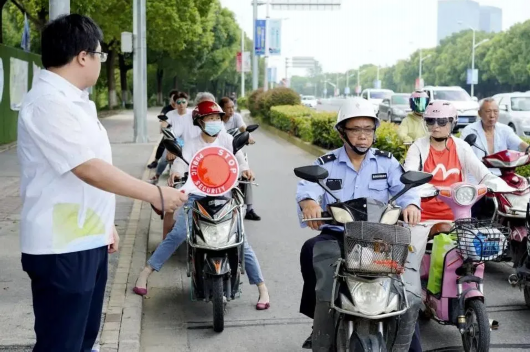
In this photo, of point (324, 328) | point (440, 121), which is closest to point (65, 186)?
point (324, 328)

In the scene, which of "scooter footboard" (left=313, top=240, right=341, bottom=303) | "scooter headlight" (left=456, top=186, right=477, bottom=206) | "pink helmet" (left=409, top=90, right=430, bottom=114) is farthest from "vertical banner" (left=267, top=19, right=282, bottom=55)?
"scooter footboard" (left=313, top=240, right=341, bottom=303)

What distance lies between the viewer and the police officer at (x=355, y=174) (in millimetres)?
4324

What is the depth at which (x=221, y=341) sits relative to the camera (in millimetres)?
5523

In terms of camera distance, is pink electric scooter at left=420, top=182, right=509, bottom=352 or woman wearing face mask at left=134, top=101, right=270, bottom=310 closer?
pink electric scooter at left=420, top=182, right=509, bottom=352

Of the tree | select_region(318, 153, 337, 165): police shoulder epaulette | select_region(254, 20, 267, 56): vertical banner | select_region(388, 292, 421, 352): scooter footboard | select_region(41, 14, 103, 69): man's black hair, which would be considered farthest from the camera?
the tree

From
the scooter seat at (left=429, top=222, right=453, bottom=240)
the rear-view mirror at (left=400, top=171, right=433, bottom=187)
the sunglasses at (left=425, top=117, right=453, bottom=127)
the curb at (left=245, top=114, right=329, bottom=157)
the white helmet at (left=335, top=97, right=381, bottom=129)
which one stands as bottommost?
the curb at (left=245, top=114, right=329, bottom=157)

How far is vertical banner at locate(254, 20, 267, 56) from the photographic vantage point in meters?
40.4

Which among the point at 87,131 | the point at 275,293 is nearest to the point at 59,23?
the point at 87,131

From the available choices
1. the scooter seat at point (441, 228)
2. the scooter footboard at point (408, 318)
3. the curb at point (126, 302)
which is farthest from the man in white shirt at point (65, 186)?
the scooter seat at point (441, 228)

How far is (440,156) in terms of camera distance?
6031mm

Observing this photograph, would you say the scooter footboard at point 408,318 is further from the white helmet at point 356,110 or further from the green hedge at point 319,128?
the green hedge at point 319,128

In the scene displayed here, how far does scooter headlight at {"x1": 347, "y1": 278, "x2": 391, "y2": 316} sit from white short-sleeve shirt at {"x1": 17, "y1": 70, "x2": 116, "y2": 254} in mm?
1203

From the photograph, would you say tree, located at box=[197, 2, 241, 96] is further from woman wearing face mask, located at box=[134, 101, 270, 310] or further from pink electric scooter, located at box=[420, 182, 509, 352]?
pink electric scooter, located at box=[420, 182, 509, 352]

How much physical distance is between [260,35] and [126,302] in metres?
35.5
